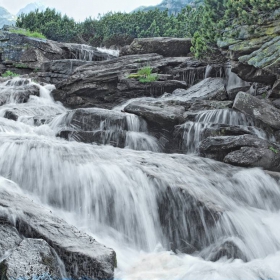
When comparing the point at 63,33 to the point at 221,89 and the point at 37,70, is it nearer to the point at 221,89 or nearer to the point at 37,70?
the point at 37,70

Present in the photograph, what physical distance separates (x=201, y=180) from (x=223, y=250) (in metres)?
2.39

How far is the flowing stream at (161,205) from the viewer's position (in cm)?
521

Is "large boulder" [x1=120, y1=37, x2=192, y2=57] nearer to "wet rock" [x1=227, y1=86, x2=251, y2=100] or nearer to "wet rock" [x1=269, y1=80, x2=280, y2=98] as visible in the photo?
"wet rock" [x1=227, y1=86, x2=251, y2=100]

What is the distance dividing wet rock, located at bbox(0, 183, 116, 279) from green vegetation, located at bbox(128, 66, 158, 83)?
39.3 feet

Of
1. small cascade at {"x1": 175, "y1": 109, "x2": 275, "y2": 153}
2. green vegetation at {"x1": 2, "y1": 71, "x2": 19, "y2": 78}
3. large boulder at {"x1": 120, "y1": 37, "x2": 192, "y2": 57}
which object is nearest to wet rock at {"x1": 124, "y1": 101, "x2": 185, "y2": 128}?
small cascade at {"x1": 175, "y1": 109, "x2": 275, "y2": 153}

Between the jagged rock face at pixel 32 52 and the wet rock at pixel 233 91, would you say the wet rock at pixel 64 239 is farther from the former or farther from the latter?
the jagged rock face at pixel 32 52

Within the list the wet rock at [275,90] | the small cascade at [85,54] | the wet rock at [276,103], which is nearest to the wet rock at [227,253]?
the wet rock at [276,103]

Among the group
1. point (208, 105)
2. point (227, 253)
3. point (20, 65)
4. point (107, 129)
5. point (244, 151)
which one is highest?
point (20, 65)

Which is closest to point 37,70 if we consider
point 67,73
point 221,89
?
point 67,73

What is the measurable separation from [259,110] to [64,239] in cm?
732

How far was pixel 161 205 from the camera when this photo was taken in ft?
21.5

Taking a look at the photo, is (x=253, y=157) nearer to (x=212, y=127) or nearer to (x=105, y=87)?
(x=212, y=127)

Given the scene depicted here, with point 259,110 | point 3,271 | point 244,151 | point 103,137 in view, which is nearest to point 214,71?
point 259,110

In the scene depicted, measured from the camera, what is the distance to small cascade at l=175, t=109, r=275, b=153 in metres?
9.74
